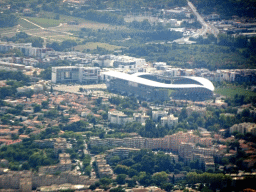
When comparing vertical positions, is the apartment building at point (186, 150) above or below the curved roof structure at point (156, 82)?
below

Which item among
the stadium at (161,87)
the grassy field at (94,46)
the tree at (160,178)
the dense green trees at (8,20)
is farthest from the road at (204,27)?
the tree at (160,178)

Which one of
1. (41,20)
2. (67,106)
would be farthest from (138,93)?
(41,20)

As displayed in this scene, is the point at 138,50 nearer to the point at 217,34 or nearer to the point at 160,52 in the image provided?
the point at 160,52

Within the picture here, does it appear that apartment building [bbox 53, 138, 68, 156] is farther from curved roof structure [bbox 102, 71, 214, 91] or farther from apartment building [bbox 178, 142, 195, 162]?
curved roof structure [bbox 102, 71, 214, 91]

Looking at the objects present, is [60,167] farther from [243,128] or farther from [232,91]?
[232,91]

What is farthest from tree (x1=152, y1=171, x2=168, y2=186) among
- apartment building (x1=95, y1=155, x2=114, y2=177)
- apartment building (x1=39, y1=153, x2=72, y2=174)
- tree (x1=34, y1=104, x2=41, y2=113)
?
tree (x1=34, y1=104, x2=41, y2=113)

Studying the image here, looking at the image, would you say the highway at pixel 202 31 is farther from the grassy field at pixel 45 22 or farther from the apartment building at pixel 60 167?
the apartment building at pixel 60 167

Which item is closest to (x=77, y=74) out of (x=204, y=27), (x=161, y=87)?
(x=161, y=87)
